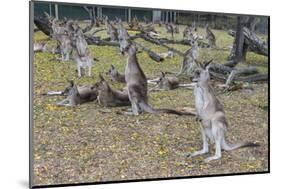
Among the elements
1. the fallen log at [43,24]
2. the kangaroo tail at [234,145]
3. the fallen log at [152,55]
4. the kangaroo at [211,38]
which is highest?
the fallen log at [43,24]

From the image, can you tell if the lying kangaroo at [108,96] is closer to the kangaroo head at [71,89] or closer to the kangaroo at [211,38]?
the kangaroo head at [71,89]

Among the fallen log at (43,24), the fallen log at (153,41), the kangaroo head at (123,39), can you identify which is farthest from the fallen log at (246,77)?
the fallen log at (43,24)

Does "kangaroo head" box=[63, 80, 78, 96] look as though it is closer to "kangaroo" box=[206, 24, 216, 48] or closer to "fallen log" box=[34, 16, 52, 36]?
"fallen log" box=[34, 16, 52, 36]

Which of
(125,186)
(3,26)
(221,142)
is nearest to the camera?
(3,26)

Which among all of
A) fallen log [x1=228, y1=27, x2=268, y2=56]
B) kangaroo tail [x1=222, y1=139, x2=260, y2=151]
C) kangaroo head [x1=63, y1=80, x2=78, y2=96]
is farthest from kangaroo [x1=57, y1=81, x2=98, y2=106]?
fallen log [x1=228, y1=27, x2=268, y2=56]

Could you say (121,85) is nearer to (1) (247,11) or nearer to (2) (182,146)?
(2) (182,146)

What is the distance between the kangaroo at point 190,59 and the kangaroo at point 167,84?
65 mm

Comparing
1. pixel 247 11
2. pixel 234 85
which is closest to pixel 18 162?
pixel 234 85

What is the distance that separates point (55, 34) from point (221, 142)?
142 centimetres

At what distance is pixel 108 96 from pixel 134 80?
0.74 ft

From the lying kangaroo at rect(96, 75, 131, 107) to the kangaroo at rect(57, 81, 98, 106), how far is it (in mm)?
38

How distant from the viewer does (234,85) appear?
3.40m

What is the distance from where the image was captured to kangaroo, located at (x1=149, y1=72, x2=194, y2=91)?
323 centimetres

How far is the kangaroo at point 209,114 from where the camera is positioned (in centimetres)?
327
